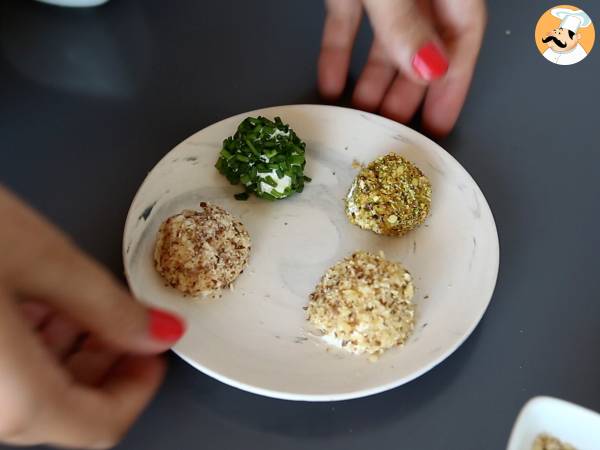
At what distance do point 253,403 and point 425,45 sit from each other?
21.6 inches

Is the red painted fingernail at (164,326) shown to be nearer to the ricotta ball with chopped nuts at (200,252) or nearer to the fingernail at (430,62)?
the ricotta ball with chopped nuts at (200,252)

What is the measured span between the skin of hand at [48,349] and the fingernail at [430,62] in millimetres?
504

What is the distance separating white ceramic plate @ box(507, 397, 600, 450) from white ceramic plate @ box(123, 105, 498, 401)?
13 cm

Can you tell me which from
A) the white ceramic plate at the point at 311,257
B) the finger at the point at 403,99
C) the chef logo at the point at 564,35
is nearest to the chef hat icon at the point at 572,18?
the chef logo at the point at 564,35

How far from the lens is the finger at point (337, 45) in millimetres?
1164

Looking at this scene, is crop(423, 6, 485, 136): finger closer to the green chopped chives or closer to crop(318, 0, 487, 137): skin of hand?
crop(318, 0, 487, 137): skin of hand

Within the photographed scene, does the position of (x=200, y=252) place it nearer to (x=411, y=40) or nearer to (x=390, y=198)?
(x=390, y=198)

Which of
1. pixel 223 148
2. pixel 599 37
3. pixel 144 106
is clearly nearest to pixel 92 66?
pixel 144 106

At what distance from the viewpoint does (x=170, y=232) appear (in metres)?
0.89

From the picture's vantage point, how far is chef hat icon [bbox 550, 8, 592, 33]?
1329 millimetres

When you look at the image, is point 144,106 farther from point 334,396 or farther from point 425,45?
point 334,396

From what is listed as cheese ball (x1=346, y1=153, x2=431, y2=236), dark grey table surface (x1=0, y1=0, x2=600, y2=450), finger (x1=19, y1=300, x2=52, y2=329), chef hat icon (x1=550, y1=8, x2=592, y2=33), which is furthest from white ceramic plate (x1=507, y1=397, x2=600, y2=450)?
chef hat icon (x1=550, y1=8, x2=592, y2=33)

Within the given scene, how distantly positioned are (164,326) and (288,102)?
2.05 feet

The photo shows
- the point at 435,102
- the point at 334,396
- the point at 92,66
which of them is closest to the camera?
the point at 334,396
